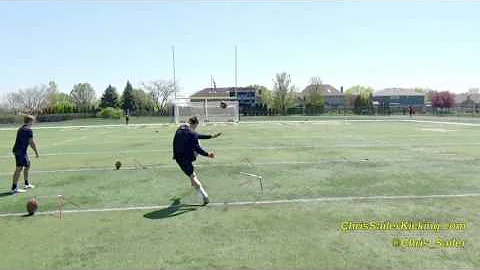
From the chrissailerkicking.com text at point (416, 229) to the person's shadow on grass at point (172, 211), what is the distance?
2762 millimetres

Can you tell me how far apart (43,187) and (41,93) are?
10543 cm

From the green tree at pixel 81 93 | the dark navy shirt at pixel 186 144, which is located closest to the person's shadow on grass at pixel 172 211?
the dark navy shirt at pixel 186 144

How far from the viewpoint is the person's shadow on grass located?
6785 mm

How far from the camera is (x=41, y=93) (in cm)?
10281

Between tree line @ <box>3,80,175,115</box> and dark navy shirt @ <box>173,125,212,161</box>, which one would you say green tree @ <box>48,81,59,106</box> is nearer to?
tree line @ <box>3,80,175,115</box>

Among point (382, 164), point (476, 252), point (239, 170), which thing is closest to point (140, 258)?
point (476, 252)

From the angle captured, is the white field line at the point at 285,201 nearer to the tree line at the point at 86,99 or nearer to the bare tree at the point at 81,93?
the tree line at the point at 86,99

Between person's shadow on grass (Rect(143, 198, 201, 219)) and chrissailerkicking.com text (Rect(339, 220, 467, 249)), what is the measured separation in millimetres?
2762

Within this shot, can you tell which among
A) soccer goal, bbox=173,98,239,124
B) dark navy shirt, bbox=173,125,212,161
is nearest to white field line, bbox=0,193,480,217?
dark navy shirt, bbox=173,125,212,161

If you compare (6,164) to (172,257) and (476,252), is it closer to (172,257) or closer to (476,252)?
(172,257)

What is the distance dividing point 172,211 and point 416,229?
405 cm

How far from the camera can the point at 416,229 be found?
19.2 feet

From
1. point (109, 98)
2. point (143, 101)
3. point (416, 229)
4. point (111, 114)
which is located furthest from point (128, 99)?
point (416, 229)

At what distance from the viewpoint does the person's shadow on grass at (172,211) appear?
6.79m
